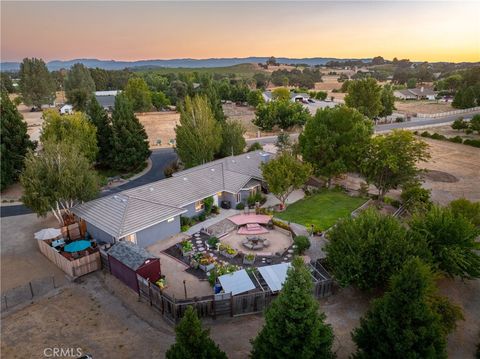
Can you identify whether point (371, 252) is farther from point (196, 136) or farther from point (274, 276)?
point (196, 136)

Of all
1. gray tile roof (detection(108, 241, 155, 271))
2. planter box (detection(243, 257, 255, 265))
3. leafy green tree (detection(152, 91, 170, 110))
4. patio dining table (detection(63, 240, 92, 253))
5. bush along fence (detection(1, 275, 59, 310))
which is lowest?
bush along fence (detection(1, 275, 59, 310))

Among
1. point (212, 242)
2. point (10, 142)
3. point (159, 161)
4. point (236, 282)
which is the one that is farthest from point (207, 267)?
point (159, 161)

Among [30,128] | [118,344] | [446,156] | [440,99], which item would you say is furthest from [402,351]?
[440,99]

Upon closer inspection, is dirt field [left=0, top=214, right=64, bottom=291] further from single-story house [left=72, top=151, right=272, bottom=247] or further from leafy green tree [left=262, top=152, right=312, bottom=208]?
leafy green tree [left=262, top=152, right=312, bottom=208]

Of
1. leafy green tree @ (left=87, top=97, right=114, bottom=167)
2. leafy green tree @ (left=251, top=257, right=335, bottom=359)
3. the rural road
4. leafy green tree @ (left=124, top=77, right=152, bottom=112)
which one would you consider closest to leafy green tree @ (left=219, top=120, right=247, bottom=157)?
the rural road

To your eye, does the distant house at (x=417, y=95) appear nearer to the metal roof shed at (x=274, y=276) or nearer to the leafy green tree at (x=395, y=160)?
the leafy green tree at (x=395, y=160)

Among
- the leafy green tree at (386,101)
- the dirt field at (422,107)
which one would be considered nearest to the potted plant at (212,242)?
the leafy green tree at (386,101)
